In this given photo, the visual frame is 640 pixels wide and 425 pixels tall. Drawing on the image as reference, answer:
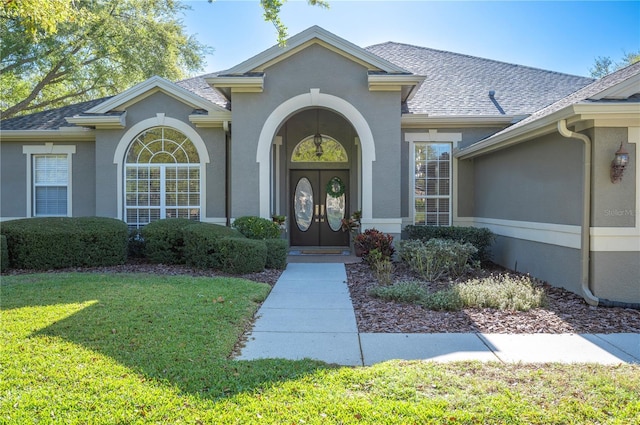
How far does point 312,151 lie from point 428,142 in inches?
146

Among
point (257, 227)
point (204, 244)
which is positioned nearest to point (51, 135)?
point (204, 244)

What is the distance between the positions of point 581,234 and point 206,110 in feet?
30.7

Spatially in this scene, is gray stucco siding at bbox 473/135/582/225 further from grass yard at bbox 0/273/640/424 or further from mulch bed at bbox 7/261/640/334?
grass yard at bbox 0/273/640/424

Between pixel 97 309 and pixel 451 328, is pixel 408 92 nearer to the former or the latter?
pixel 451 328

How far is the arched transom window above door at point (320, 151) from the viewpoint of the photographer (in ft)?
45.5

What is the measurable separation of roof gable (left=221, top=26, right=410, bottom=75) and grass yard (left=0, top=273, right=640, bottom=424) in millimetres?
7437

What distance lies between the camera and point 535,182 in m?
8.70

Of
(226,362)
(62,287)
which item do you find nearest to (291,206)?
(62,287)

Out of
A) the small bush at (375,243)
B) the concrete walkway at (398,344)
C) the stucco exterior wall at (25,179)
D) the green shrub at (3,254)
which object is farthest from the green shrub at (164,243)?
the concrete walkway at (398,344)

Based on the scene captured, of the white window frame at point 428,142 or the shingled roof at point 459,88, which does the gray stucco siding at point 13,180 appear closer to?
the shingled roof at point 459,88

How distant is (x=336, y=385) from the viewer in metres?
3.72

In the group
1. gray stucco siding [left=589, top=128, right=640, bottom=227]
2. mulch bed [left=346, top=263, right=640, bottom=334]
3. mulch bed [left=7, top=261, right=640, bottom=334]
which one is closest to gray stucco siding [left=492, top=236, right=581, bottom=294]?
mulch bed [left=7, top=261, right=640, bottom=334]

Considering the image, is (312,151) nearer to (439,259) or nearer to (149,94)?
(149,94)

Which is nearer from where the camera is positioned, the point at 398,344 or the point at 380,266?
the point at 398,344
